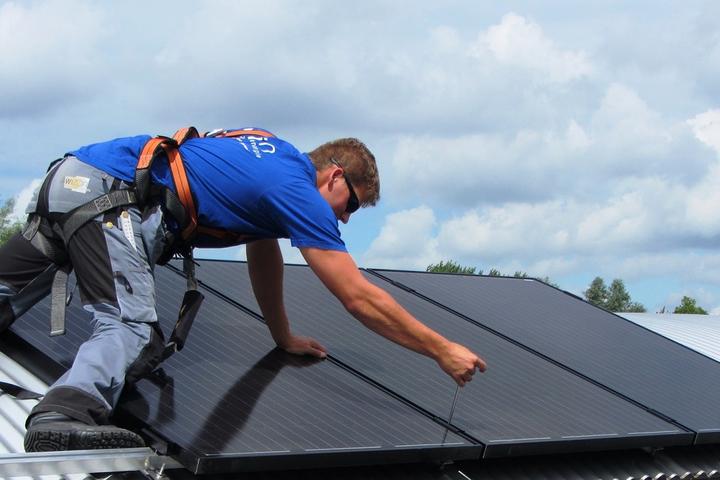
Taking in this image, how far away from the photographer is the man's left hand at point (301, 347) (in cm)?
529

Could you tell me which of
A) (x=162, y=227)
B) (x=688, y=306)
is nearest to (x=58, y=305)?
(x=162, y=227)

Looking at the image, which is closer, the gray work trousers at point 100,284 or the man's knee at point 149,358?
the gray work trousers at point 100,284

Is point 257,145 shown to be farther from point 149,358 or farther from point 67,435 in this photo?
point 67,435

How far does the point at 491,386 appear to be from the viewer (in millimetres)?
5691

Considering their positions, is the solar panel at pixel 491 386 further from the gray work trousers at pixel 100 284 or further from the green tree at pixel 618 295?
the green tree at pixel 618 295

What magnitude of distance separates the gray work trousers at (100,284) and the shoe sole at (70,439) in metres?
0.11

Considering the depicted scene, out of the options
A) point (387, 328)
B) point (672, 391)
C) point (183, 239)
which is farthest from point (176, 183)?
point (672, 391)

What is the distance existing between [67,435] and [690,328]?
365 inches

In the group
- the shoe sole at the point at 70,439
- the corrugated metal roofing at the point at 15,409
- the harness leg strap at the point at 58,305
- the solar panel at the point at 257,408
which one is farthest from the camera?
the harness leg strap at the point at 58,305

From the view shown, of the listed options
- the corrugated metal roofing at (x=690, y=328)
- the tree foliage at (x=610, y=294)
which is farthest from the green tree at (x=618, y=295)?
the corrugated metal roofing at (x=690, y=328)

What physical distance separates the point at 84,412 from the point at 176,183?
1261 mm

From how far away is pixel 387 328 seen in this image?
4.55 meters

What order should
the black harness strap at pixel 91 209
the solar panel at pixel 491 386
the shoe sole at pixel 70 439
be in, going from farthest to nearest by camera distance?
the solar panel at pixel 491 386 → the black harness strap at pixel 91 209 → the shoe sole at pixel 70 439

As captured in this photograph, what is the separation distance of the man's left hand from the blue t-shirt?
27.8 inches
